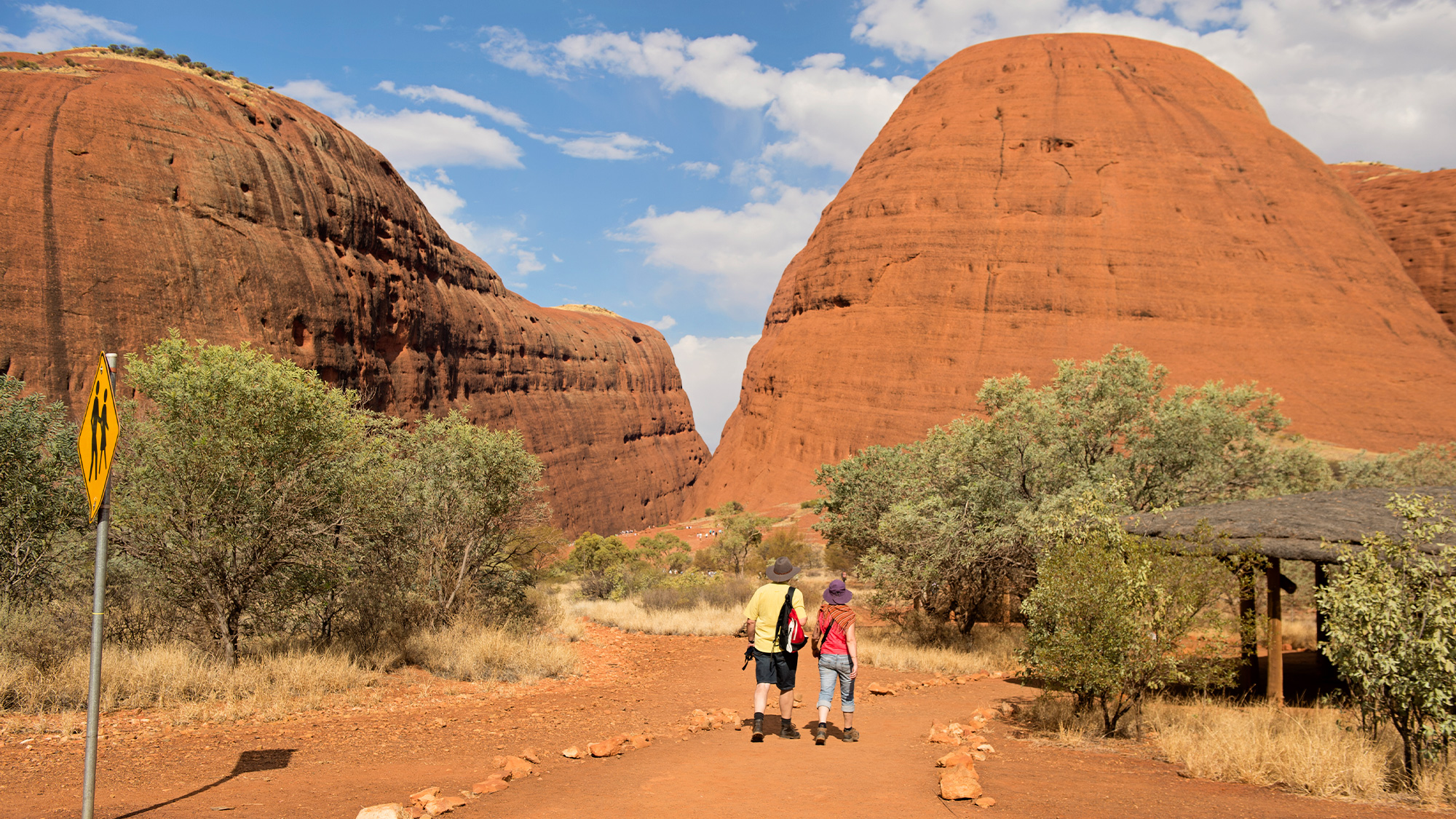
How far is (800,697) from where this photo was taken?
1015cm

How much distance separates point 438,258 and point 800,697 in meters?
44.0

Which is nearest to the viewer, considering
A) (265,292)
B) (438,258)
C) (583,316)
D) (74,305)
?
(74,305)

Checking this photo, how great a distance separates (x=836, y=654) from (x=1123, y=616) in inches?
109

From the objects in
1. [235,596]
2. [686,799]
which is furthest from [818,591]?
[686,799]

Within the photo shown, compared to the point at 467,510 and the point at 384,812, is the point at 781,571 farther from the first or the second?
the point at 467,510

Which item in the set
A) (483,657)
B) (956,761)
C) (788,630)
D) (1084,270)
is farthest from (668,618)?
(1084,270)

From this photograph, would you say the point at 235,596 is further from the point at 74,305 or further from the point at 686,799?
the point at 74,305

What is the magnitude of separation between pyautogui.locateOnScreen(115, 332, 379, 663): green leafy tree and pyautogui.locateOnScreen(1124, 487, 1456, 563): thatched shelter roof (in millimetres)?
9936

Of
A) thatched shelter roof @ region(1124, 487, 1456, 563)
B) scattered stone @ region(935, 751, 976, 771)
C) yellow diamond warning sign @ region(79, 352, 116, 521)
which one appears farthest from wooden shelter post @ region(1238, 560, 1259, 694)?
yellow diamond warning sign @ region(79, 352, 116, 521)

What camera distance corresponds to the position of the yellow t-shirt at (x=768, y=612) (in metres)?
7.21

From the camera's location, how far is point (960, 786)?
212 inches

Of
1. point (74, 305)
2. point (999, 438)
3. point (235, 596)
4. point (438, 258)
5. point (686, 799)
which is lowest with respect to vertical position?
point (686, 799)

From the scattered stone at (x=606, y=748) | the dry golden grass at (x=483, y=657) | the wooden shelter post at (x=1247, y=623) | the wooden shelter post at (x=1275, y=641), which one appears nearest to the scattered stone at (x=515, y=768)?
the scattered stone at (x=606, y=748)

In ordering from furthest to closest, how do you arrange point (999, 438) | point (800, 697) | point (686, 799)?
point (999, 438) < point (800, 697) < point (686, 799)
